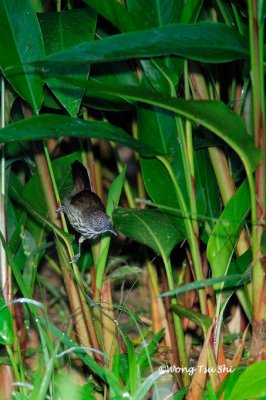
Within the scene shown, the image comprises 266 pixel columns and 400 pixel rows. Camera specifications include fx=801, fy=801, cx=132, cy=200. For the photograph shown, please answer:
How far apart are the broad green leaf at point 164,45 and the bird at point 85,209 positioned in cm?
88

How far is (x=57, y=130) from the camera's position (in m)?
2.16

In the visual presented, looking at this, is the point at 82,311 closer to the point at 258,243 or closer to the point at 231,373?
the point at 231,373

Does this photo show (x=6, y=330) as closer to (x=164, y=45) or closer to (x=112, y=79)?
(x=112, y=79)

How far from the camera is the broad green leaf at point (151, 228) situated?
2.61 metres

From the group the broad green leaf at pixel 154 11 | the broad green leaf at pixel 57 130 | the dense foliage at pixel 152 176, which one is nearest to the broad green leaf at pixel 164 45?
the dense foliage at pixel 152 176

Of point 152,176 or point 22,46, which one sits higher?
point 22,46

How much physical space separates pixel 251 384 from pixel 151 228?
0.66 meters

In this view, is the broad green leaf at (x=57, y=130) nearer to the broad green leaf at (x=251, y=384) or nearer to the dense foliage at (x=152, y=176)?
the dense foliage at (x=152, y=176)

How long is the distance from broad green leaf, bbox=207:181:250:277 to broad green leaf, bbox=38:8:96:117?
571 millimetres

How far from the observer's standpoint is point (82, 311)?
2.73 m

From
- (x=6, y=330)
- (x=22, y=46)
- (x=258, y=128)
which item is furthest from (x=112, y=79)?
(x=6, y=330)

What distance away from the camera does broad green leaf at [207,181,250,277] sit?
240cm

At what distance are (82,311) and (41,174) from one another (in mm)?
487

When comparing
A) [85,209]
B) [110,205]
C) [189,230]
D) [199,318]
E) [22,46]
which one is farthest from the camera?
[85,209]
